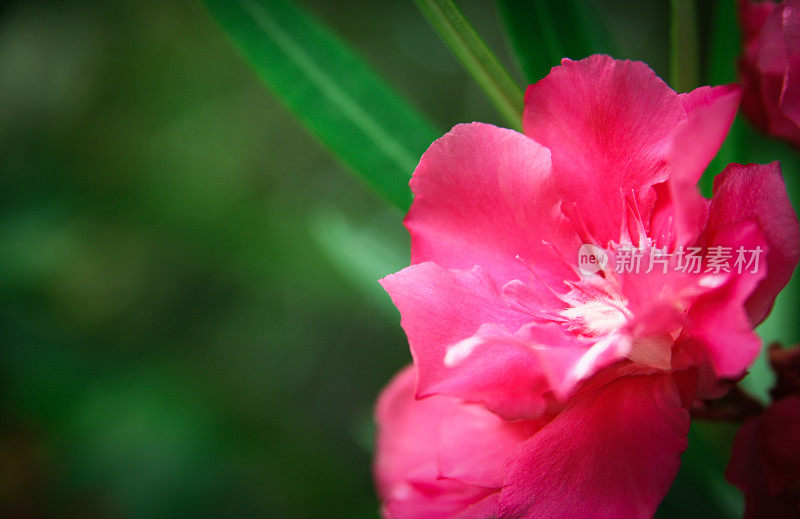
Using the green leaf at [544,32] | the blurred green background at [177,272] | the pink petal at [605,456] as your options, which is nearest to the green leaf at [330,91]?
the green leaf at [544,32]

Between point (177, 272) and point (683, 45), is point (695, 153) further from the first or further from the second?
point (177, 272)

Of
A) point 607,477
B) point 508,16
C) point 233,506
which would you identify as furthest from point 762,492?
point 233,506

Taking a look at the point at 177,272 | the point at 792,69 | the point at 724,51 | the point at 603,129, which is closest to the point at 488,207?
the point at 603,129

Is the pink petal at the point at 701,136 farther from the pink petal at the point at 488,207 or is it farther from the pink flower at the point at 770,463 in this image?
the pink flower at the point at 770,463

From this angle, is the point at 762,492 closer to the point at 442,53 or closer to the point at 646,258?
the point at 646,258

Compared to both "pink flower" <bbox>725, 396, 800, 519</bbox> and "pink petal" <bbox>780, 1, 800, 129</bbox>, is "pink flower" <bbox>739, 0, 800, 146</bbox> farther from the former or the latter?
"pink flower" <bbox>725, 396, 800, 519</bbox>
